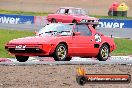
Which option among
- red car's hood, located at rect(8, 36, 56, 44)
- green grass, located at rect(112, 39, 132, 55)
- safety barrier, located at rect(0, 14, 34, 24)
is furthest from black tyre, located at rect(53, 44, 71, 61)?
safety barrier, located at rect(0, 14, 34, 24)

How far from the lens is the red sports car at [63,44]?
14586 millimetres

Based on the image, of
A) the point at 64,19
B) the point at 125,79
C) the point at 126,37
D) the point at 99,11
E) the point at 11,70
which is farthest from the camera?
the point at 99,11

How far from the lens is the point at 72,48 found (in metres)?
15.4

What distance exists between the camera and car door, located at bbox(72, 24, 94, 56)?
1570cm

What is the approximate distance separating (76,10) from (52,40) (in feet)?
63.7

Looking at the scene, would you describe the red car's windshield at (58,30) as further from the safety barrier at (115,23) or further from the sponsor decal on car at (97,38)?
the safety barrier at (115,23)

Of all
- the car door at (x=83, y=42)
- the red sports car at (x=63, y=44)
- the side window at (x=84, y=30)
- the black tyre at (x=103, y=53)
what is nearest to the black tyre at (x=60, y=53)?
the red sports car at (x=63, y=44)

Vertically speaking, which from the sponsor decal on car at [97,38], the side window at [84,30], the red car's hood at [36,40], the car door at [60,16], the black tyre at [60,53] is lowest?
the car door at [60,16]

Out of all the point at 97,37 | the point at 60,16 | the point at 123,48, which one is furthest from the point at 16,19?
the point at 97,37

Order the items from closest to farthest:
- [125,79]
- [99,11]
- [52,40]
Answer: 1. [125,79]
2. [52,40]
3. [99,11]

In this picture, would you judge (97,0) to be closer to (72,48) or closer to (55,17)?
(55,17)

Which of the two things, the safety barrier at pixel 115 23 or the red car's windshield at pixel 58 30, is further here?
the safety barrier at pixel 115 23

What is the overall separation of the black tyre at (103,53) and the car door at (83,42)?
290 millimetres

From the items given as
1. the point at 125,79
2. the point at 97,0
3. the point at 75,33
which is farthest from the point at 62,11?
the point at 97,0
